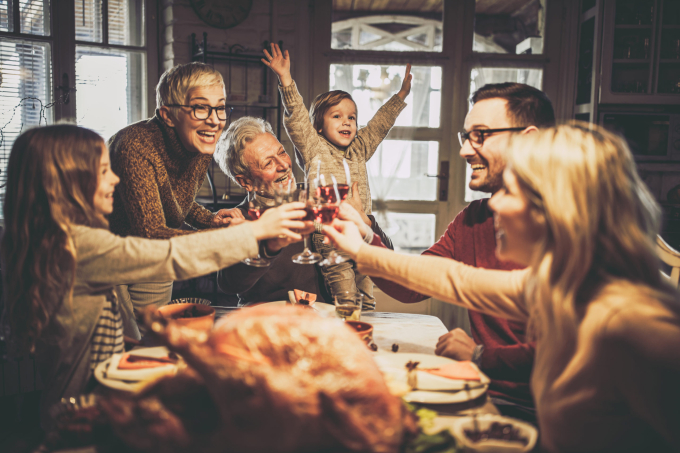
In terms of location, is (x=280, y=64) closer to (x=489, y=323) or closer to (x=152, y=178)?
(x=152, y=178)

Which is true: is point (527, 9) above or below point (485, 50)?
above

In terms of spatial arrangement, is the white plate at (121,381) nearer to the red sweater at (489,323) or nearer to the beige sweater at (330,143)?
the red sweater at (489,323)

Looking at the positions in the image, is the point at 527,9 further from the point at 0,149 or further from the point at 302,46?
the point at 0,149

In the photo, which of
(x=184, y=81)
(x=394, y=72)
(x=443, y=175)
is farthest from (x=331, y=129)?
(x=443, y=175)

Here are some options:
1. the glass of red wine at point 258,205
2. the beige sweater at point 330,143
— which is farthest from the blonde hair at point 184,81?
the beige sweater at point 330,143

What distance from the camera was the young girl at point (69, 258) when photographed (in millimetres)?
1280

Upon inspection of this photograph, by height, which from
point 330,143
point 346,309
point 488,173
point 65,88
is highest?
point 65,88

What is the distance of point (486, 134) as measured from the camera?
1.78m

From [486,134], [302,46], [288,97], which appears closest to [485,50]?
[302,46]

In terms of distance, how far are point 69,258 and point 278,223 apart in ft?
1.67

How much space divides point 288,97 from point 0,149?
7.01 feet

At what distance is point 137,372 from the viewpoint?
3.74 ft

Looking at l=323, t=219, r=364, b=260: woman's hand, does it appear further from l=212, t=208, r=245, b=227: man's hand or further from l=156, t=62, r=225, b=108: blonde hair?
l=156, t=62, r=225, b=108: blonde hair

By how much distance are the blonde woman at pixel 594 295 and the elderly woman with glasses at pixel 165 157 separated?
1.35 metres
